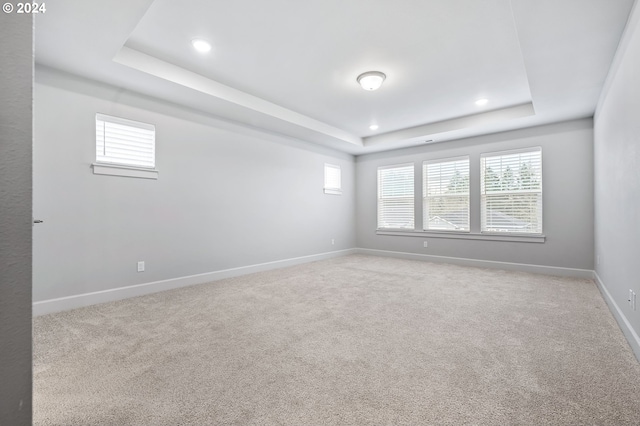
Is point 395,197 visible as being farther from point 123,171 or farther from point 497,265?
point 123,171

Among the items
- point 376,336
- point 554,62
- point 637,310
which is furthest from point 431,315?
point 554,62

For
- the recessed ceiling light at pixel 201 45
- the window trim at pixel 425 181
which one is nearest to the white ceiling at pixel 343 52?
the recessed ceiling light at pixel 201 45

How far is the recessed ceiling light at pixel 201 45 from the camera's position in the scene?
113 inches

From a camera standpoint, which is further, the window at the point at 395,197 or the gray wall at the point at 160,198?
the window at the point at 395,197

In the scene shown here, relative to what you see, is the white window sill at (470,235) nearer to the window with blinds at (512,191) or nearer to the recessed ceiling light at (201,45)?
the window with blinds at (512,191)

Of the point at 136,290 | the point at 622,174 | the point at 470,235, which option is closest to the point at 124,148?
the point at 136,290

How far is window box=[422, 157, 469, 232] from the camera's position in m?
5.80

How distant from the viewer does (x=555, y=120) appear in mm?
4727

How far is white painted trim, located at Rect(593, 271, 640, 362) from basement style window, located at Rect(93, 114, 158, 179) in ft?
16.4

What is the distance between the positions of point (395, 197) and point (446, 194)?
1.14m

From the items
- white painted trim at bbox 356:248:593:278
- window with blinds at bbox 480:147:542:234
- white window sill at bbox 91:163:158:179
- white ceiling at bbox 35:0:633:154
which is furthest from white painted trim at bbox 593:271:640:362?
white window sill at bbox 91:163:158:179

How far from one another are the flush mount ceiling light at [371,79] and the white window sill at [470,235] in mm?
3622

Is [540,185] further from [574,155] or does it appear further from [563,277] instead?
[563,277]

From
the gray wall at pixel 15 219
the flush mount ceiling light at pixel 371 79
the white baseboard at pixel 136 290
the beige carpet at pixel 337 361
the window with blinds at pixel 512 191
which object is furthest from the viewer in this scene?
the window with blinds at pixel 512 191
